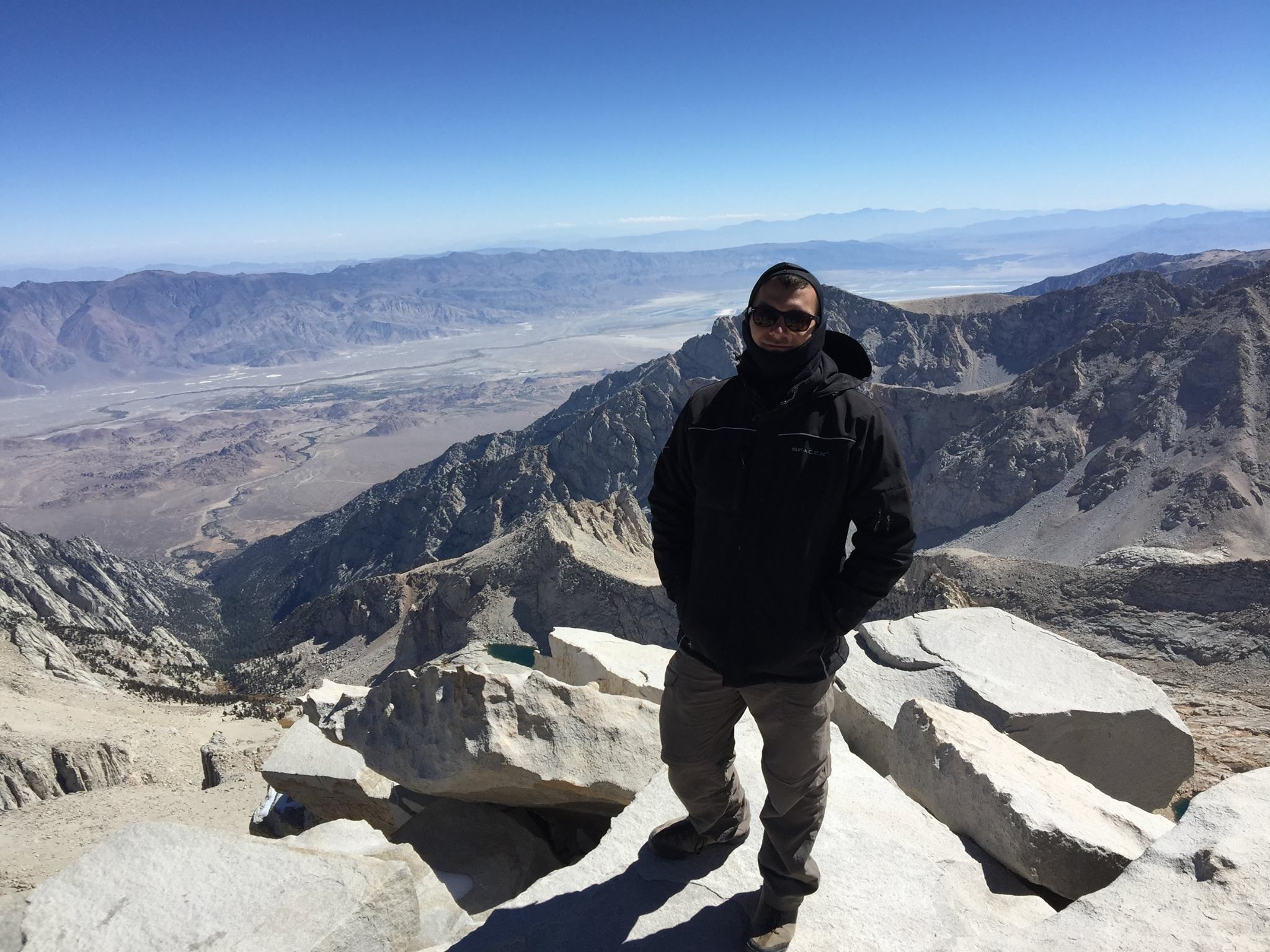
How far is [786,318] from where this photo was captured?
355cm

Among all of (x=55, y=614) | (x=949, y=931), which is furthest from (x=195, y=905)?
(x=55, y=614)

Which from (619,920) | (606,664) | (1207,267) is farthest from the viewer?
(1207,267)

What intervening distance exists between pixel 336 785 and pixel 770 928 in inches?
199

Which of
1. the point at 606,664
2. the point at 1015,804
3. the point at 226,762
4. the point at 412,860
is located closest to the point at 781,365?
the point at 1015,804

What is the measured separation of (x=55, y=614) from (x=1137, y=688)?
4796 cm

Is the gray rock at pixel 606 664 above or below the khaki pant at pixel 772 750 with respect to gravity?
below

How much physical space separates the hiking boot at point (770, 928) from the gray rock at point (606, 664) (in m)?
3.56

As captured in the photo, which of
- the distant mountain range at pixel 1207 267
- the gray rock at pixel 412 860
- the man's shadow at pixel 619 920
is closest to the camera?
the man's shadow at pixel 619 920

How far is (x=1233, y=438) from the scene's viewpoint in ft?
185

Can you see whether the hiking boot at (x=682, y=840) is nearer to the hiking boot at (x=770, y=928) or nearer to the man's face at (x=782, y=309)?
the hiking boot at (x=770, y=928)

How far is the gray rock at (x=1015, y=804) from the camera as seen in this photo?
463cm

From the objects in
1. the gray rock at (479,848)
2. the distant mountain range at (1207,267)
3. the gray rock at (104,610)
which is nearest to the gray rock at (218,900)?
the gray rock at (479,848)

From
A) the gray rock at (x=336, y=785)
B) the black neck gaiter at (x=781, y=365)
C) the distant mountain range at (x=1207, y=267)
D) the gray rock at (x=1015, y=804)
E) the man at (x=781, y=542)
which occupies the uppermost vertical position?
the distant mountain range at (x=1207, y=267)

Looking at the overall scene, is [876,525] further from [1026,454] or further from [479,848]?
[1026,454]
